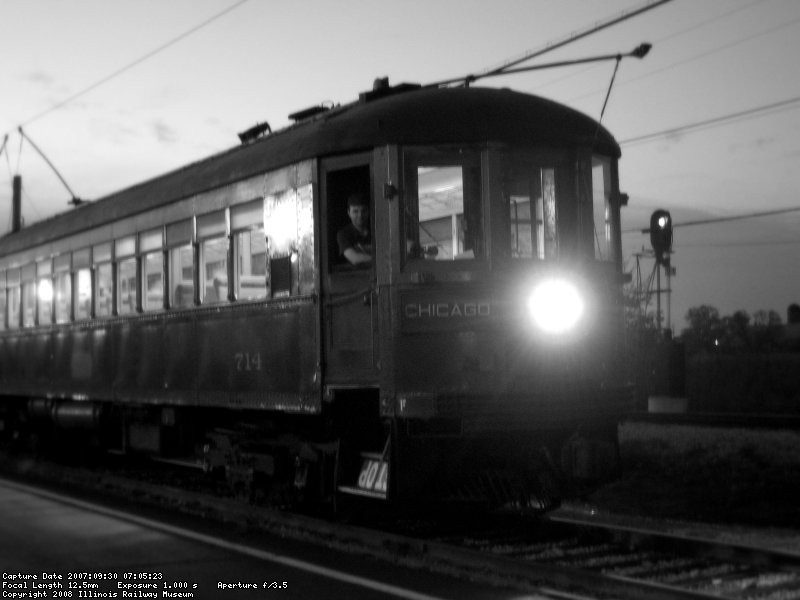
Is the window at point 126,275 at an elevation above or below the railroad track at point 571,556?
above

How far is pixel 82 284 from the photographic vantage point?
15.7 metres

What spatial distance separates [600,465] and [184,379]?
4740mm

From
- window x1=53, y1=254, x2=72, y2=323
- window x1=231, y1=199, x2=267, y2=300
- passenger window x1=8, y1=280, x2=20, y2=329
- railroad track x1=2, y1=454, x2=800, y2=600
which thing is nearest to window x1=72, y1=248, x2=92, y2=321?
window x1=53, y1=254, x2=72, y2=323

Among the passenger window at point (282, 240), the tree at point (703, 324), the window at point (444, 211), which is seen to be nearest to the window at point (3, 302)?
the passenger window at point (282, 240)

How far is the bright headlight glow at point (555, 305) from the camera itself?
9.34 metres

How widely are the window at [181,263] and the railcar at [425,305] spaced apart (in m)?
0.73

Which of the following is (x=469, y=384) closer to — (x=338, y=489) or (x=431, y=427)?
(x=431, y=427)

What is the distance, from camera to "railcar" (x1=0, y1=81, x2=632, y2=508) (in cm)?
920

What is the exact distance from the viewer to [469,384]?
915cm

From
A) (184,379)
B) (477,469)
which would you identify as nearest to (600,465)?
(477,469)

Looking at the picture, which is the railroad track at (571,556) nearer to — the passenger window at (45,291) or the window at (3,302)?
the passenger window at (45,291)

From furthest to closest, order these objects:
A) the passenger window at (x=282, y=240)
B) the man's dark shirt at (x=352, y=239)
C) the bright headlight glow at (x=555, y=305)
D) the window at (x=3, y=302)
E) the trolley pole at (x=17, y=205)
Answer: the trolley pole at (x=17, y=205)
the window at (x=3, y=302)
the passenger window at (x=282, y=240)
the man's dark shirt at (x=352, y=239)
the bright headlight glow at (x=555, y=305)

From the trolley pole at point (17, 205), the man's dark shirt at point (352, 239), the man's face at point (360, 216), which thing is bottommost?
the man's dark shirt at point (352, 239)

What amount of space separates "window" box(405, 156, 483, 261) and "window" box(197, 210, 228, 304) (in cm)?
274
